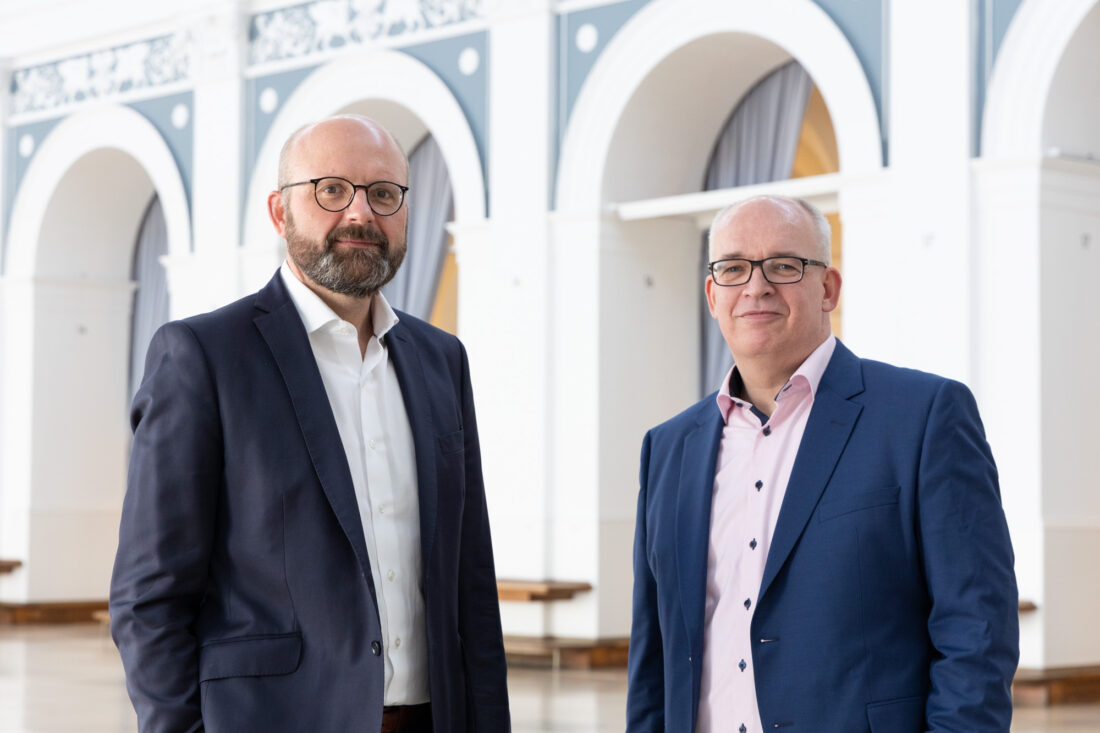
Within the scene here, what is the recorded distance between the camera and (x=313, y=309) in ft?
9.21

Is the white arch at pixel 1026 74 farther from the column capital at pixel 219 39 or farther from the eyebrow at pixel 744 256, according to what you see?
the column capital at pixel 219 39

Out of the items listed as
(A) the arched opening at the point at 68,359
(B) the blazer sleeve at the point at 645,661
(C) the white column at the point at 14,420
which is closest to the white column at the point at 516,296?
(A) the arched opening at the point at 68,359

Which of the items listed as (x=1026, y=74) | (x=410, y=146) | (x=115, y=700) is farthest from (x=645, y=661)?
(x=410, y=146)

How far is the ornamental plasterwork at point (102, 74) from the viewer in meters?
13.9

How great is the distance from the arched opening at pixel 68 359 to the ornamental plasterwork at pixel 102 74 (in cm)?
36

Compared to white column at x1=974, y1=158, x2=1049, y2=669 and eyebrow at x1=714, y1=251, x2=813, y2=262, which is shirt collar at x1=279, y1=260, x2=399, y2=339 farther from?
white column at x1=974, y1=158, x2=1049, y2=669

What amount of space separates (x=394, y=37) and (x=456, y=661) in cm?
998

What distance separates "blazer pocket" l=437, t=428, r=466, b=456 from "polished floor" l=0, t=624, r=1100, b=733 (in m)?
5.19

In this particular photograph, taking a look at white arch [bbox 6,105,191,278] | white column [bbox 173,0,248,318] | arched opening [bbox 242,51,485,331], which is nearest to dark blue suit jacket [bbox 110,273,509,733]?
arched opening [bbox 242,51,485,331]

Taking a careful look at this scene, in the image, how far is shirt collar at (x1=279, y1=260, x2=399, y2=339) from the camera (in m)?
2.80

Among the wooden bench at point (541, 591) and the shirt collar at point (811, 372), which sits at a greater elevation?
the shirt collar at point (811, 372)

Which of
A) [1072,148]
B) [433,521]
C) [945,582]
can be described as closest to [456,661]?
[433,521]

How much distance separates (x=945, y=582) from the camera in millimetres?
2566

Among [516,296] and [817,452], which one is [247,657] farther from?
[516,296]
